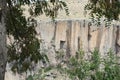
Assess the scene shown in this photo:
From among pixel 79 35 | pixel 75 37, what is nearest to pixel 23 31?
pixel 79 35

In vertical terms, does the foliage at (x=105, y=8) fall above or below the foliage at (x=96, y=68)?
above

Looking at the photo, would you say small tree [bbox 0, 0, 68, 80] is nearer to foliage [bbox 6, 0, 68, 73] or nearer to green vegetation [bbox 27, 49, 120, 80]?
foliage [bbox 6, 0, 68, 73]

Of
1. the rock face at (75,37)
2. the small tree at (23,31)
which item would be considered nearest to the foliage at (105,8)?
the small tree at (23,31)

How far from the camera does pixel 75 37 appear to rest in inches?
1160

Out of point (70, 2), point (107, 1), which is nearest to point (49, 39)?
point (70, 2)

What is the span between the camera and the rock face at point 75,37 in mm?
28516

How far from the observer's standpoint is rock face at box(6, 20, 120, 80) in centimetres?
2852

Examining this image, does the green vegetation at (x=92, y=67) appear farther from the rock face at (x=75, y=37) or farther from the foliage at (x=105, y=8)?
the foliage at (x=105, y=8)

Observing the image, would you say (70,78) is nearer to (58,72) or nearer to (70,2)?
(58,72)

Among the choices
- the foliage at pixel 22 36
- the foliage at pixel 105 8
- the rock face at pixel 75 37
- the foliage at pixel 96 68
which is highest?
the foliage at pixel 105 8

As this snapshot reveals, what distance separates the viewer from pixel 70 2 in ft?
130

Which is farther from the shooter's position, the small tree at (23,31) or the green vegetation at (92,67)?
the green vegetation at (92,67)

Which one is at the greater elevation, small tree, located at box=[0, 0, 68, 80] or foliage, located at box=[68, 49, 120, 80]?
small tree, located at box=[0, 0, 68, 80]

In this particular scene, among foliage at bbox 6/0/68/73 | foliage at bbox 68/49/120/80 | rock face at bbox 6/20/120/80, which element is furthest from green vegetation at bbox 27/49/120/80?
foliage at bbox 6/0/68/73
